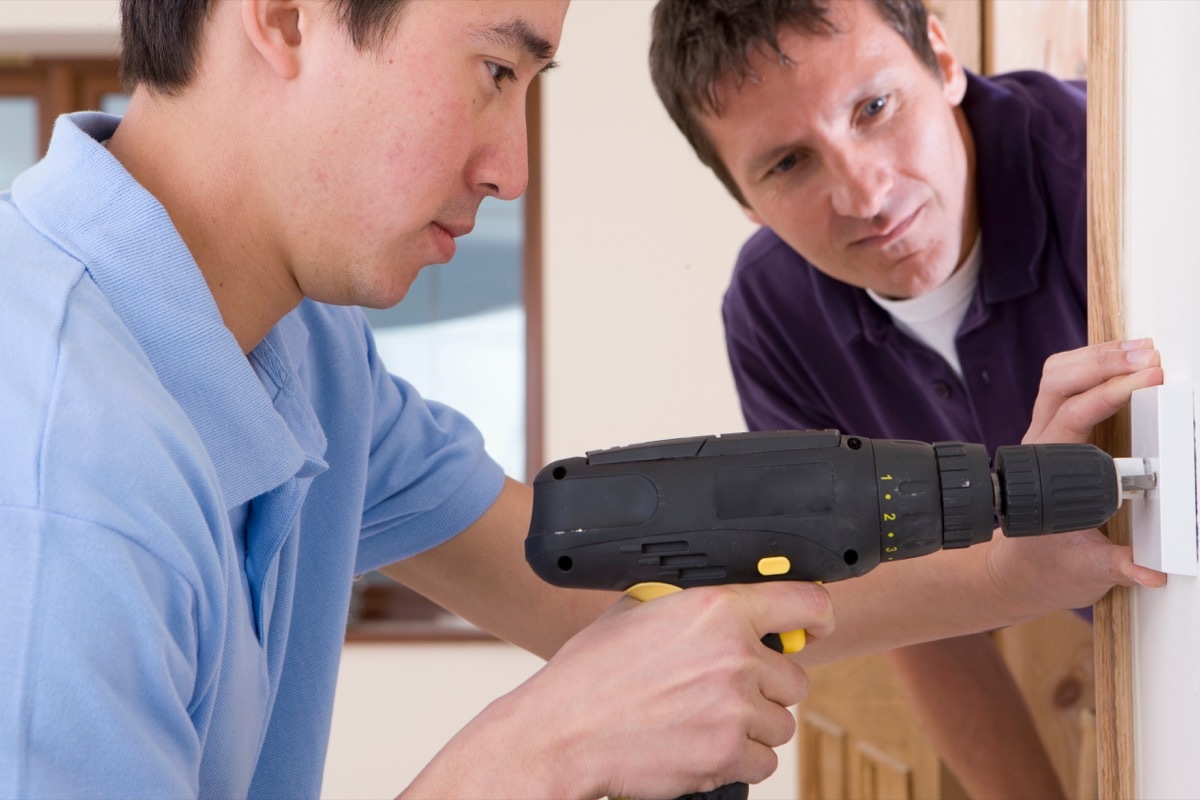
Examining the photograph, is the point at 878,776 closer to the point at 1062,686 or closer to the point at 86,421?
the point at 1062,686

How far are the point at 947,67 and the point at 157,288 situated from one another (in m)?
0.91

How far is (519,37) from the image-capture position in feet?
2.29

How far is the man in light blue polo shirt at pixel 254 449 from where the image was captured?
50 cm

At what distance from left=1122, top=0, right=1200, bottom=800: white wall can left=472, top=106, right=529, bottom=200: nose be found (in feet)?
1.21

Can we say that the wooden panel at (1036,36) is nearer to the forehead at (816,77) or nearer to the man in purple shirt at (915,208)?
the man in purple shirt at (915,208)

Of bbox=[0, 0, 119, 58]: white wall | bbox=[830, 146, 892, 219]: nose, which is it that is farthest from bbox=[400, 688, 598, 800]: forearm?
bbox=[0, 0, 119, 58]: white wall

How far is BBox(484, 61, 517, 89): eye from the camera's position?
72 cm

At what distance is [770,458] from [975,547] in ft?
0.85

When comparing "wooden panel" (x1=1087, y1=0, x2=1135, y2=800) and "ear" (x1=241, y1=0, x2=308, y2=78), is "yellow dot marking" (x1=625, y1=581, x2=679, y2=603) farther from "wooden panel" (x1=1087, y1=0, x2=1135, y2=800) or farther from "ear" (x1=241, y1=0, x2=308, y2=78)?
"ear" (x1=241, y1=0, x2=308, y2=78)

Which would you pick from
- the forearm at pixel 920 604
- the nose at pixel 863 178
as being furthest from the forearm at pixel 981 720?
the nose at pixel 863 178

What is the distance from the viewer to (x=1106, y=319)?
2.25 ft

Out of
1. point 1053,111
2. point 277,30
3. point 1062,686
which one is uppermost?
point 1053,111

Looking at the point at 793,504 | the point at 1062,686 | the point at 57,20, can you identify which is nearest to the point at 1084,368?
the point at 793,504

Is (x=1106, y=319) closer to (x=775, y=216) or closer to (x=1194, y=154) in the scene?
(x=1194, y=154)
